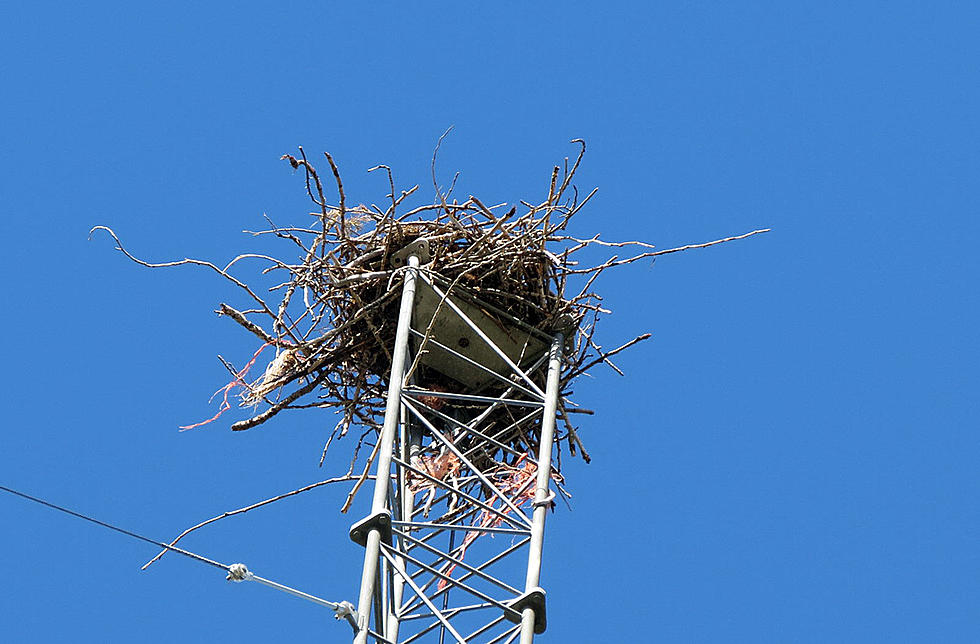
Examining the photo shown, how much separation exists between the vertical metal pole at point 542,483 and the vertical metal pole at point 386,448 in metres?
0.71

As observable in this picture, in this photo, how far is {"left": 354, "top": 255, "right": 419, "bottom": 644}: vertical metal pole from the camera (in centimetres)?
731

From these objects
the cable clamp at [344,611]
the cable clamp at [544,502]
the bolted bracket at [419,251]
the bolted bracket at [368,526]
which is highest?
the bolted bracket at [419,251]

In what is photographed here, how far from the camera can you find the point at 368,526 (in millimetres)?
7730

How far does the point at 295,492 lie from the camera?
30.8 feet

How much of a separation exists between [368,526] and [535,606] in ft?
2.67

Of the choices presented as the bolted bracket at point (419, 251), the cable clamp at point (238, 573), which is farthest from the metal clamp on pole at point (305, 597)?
the bolted bracket at point (419, 251)

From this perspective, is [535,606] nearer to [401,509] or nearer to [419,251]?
[401,509]

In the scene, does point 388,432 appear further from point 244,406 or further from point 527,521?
point 244,406

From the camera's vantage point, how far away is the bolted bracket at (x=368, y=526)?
7715 mm

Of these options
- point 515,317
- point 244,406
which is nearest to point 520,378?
point 515,317

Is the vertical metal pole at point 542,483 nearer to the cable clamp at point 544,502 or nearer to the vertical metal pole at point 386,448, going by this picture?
the cable clamp at point 544,502

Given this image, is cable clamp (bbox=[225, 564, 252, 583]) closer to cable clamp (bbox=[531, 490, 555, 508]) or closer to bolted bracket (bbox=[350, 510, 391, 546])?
bolted bracket (bbox=[350, 510, 391, 546])

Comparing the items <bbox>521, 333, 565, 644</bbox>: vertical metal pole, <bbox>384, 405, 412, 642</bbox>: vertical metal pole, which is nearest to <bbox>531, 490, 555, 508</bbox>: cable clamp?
<bbox>521, 333, 565, 644</bbox>: vertical metal pole

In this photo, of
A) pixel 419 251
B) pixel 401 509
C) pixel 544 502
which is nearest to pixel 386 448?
pixel 401 509
